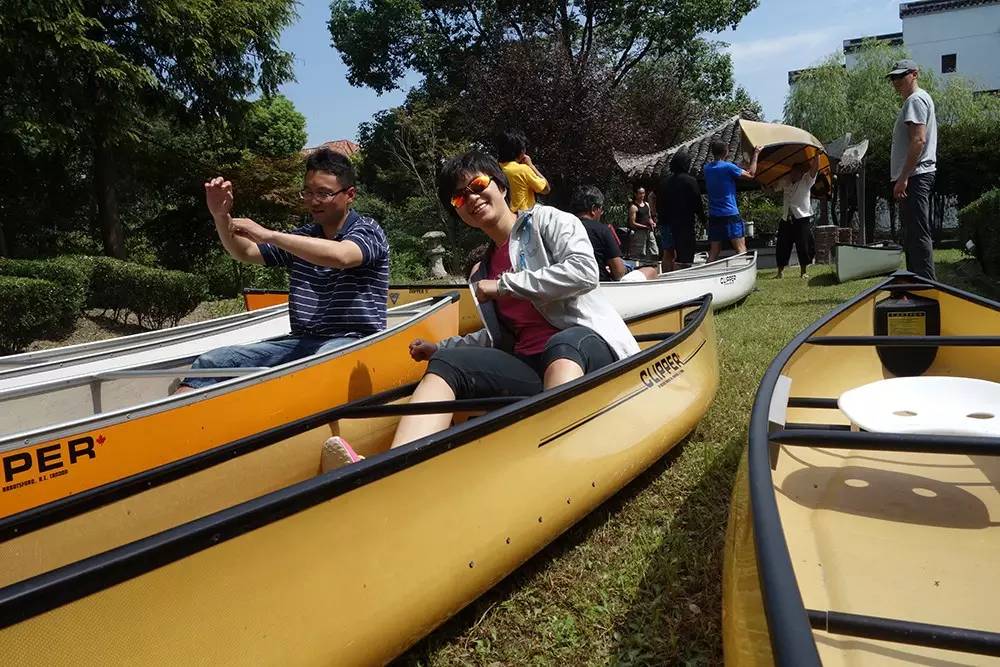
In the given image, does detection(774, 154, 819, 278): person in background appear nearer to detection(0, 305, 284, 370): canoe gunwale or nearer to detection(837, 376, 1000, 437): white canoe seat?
detection(0, 305, 284, 370): canoe gunwale

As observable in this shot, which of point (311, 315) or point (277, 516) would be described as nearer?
point (277, 516)

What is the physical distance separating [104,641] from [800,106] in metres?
30.2

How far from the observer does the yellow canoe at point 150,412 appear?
105 inches

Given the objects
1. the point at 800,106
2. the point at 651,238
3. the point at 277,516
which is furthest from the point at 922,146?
the point at 800,106

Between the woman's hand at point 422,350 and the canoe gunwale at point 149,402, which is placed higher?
the woman's hand at point 422,350

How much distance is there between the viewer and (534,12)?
25031 millimetres

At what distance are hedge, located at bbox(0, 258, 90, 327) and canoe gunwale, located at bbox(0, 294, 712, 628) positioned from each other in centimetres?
936

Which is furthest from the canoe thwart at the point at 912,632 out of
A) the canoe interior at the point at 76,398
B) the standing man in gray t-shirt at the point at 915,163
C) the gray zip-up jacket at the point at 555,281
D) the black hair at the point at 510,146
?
the standing man in gray t-shirt at the point at 915,163

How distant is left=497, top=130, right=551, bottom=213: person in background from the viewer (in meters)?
5.73

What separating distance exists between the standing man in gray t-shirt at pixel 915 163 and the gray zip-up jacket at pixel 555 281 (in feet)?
13.6

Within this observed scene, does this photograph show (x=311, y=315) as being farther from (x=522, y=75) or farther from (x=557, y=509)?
(x=522, y=75)

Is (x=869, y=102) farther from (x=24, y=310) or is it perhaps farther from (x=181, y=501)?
(x=181, y=501)

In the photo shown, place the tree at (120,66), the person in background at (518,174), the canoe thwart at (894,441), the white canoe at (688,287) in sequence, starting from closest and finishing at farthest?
the canoe thwart at (894,441) → the person in background at (518,174) → the white canoe at (688,287) → the tree at (120,66)

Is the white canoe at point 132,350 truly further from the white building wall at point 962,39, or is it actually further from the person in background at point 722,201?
the white building wall at point 962,39
